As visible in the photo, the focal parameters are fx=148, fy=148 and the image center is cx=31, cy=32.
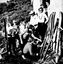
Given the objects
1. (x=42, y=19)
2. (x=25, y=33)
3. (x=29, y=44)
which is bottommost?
(x=29, y=44)

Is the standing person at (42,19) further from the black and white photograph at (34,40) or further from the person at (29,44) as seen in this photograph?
the person at (29,44)

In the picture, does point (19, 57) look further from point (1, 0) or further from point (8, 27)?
point (1, 0)

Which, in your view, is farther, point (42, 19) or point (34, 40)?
point (42, 19)

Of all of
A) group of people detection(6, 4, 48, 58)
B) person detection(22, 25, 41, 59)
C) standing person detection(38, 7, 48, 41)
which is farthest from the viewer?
standing person detection(38, 7, 48, 41)

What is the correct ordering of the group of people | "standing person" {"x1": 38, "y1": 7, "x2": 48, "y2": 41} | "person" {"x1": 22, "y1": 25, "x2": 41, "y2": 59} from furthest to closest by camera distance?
1. "standing person" {"x1": 38, "y1": 7, "x2": 48, "y2": 41}
2. "person" {"x1": 22, "y1": 25, "x2": 41, "y2": 59}
3. the group of people

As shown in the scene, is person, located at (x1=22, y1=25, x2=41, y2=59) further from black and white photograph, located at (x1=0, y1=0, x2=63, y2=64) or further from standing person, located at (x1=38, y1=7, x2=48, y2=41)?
standing person, located at (x1=38, y1=7, x2=48, y2=41)

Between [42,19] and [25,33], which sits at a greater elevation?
[42,19]

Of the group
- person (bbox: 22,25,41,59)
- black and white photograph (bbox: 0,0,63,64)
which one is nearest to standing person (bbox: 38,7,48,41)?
black and white photograph (bbox: 0,0,63,64)

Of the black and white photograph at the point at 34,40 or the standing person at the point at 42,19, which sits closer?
the black and white photograph at the point at 34,40

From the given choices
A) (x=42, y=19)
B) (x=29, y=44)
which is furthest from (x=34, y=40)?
(x=42, y=19)

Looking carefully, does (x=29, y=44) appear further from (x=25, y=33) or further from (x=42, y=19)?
(x=42, y=19)

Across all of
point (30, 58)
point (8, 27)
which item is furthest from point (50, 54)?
point (8, 27)

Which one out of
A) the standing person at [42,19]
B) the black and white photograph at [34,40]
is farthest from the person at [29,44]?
the standing person at [42,19]

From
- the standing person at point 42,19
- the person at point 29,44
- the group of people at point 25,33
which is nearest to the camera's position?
the group of people at point 25,33
